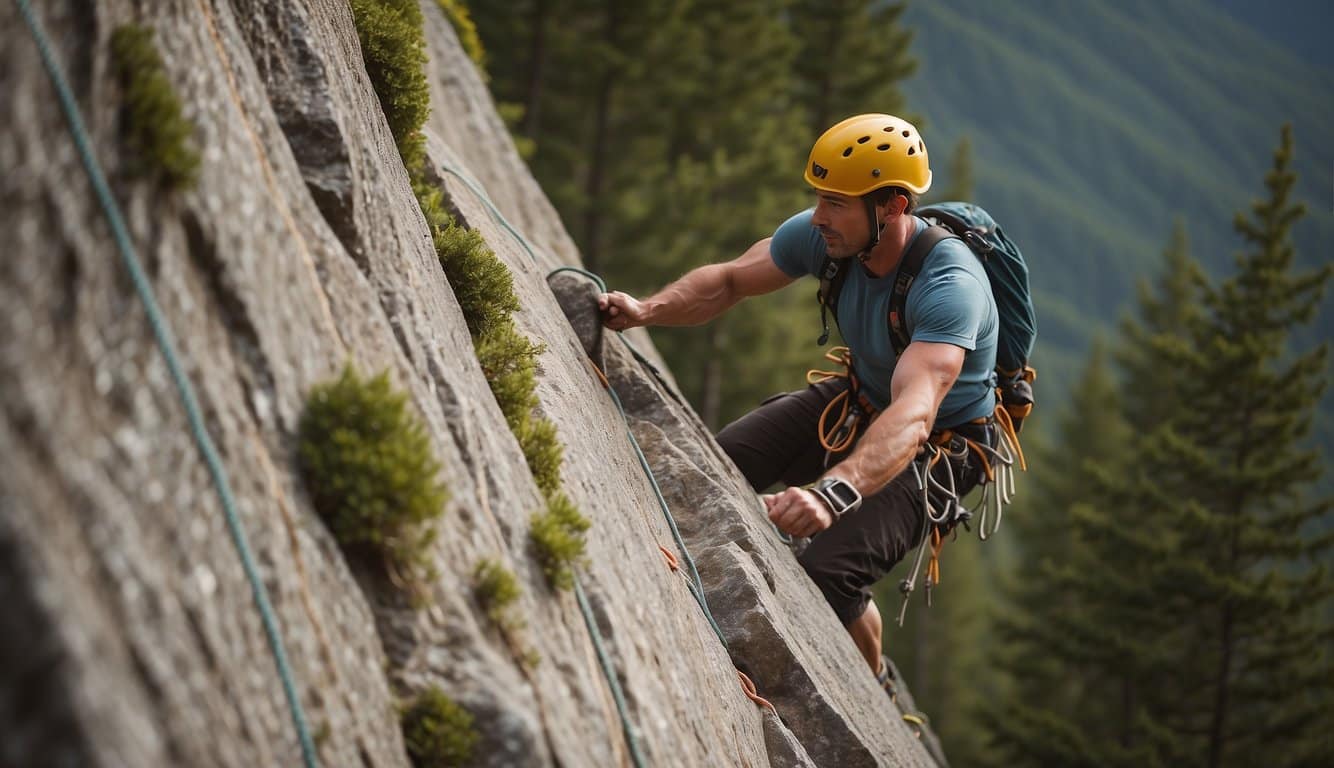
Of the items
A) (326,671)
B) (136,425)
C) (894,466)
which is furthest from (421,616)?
(894,466)

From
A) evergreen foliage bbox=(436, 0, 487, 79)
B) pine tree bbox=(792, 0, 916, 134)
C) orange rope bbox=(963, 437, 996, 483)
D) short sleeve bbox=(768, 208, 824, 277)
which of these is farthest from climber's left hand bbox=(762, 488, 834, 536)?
pine tree bbox=(792, 0, 916, 134)

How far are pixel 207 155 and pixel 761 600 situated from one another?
4.10m

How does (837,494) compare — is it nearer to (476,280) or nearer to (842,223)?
Answer: (842,223)

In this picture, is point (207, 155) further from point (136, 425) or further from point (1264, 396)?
point (1264, 396)

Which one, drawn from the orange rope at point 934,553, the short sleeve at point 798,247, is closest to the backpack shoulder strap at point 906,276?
the short sleeve at point 798,247

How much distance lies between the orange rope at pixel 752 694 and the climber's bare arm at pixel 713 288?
2.56 metres

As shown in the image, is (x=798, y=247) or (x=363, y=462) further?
(x=798, y=247)

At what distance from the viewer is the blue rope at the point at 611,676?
4.01 metres

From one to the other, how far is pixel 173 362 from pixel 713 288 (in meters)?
5.27

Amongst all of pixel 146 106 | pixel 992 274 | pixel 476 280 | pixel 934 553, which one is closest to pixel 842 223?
pixel 992 274

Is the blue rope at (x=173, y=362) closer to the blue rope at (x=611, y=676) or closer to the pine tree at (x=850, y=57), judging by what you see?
the blue rope at (x=611, y=676)

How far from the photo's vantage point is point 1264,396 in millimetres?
22297

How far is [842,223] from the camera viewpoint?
22.6 feet

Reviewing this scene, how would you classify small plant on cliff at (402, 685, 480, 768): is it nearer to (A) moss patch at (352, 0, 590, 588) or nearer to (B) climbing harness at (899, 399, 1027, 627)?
(A) moss patch at (352, 0, 590, 588)
